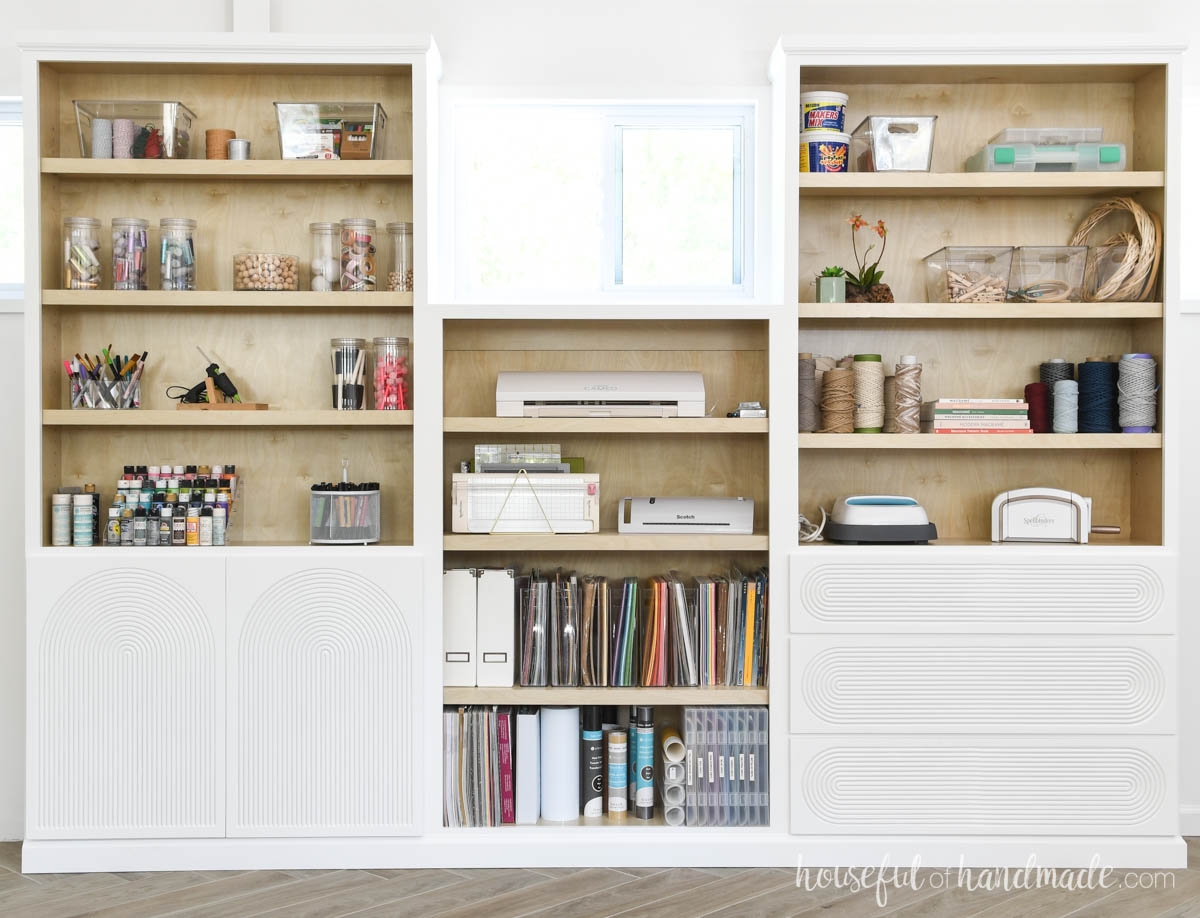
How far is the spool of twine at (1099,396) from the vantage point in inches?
113

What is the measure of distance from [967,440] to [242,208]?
Answer: 226 cm

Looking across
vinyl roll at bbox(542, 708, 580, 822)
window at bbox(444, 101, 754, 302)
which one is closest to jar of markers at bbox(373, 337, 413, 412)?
window at bbox(444, 101, 754, 302)

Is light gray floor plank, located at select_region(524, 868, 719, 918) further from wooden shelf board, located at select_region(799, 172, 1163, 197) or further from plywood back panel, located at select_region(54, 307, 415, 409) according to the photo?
wooden shelf board, located at select_region(799, 172, 1163, 197)

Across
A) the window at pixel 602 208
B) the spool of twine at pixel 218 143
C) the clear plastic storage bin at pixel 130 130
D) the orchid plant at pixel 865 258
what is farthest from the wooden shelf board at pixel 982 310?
the clear plastic storage bin at pixel 130 130

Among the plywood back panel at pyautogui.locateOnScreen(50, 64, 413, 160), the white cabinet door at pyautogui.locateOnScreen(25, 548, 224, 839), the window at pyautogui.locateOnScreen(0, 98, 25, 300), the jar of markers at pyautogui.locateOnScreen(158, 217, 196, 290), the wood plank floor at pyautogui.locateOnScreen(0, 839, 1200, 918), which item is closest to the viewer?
the wood plank floor at pyautogui.locateOnScreen(0, 839, 1200, 918)

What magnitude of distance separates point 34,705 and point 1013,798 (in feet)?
8.93

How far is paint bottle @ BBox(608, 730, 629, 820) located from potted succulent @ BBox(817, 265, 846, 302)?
1408 mm

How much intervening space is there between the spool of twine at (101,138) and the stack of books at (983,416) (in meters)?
2.47

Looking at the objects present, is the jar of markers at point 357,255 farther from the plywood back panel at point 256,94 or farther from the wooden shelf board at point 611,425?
the wooden shelf board at point 611,425

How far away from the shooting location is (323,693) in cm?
278

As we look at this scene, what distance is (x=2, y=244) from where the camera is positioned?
3186 mm

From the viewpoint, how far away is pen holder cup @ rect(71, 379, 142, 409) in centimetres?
286

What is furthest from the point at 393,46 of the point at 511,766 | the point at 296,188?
the point at 511,766

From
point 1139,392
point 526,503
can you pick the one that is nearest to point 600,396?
point 526,503
